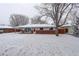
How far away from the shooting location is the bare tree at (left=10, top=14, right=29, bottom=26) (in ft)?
9.18

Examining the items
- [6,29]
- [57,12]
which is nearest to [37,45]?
[6,29]

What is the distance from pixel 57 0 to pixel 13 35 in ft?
4.59

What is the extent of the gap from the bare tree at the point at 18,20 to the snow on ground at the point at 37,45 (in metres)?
0.26

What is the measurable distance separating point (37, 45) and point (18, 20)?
77 cm

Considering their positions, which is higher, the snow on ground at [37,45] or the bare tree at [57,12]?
the bare tree at [57,12]

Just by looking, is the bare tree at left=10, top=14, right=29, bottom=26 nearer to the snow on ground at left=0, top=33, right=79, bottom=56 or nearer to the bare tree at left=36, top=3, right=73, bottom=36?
the snow on ground at left=0, top=33, right=79, bottom=56

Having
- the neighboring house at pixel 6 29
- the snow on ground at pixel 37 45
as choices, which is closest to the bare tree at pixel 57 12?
the snow on ground at pixel 37 45

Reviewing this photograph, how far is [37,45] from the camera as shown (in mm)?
2719

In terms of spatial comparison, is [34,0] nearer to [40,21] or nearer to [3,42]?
[3,42]

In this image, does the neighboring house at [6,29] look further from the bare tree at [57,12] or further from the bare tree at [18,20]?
the bare tree at [57,12]

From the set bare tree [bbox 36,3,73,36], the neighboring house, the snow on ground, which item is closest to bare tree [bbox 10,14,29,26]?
the neighboring house

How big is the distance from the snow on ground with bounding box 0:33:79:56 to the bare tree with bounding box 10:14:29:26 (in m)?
0.26

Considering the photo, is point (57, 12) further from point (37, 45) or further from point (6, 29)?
point (6, 29)

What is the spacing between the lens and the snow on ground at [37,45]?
2361 mm
